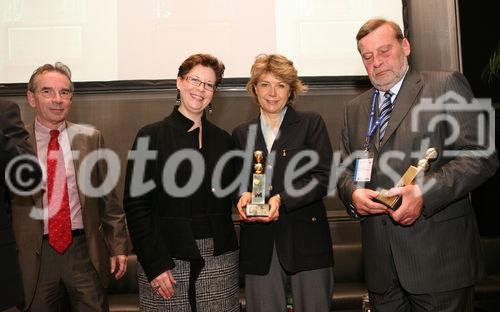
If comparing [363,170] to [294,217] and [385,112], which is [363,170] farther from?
[294,217]

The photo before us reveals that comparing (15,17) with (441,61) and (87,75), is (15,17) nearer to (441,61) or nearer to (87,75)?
(87,75)

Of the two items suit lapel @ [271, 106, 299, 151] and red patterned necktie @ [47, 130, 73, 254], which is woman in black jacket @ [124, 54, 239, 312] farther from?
red patterned necktie @ [47, 130, 73, 254]

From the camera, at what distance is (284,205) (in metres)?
2.15

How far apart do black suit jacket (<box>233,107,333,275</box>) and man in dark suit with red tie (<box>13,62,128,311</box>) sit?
77cm

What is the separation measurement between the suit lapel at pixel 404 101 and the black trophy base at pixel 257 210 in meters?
0.57

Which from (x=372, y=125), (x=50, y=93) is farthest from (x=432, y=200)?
(x=50, y=93)

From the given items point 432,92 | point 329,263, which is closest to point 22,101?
point 329,263

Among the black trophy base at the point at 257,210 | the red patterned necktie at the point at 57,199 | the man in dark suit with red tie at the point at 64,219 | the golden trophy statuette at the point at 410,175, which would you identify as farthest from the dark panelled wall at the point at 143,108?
the golden trophy statuette at the point at 410,175

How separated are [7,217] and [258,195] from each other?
100 centimetres

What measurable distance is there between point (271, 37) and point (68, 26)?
5.81 feet

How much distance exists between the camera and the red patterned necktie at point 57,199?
7.57 feet

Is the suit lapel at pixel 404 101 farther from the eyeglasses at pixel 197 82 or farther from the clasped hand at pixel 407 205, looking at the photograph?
the eyeglasses at pixel 197 82

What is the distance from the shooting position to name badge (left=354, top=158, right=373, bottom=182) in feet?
6.45

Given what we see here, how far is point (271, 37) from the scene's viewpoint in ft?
13.5
